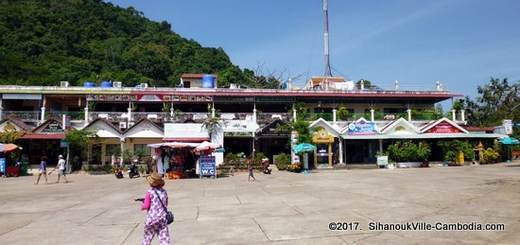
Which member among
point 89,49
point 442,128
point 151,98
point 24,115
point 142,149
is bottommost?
point 142,149

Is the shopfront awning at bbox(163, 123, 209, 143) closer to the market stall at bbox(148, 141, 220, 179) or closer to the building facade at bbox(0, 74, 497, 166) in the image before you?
the building facade at bbox(0, 74, 497, 166)

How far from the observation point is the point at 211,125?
99.6 feet

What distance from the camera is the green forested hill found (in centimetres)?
4956

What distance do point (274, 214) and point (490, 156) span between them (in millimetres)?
27101

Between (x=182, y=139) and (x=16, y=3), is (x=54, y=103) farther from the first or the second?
(x=16, y=3)

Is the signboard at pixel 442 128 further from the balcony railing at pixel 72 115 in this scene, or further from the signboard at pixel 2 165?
the signboard at pixel 2 165

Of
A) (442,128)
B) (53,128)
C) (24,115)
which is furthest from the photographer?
(24,115)

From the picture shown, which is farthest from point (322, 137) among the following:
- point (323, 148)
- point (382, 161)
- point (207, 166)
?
point (207, 166)

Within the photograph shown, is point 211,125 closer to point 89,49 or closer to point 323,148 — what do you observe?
point 323,148

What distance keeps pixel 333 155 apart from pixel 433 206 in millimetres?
20848

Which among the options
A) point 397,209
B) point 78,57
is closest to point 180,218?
point 397,209

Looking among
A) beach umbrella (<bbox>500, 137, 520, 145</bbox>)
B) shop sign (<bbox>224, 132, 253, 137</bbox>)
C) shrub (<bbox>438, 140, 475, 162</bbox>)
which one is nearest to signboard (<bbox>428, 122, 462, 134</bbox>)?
shrub (<bbox>438, 140, 475, 162</bbox>)

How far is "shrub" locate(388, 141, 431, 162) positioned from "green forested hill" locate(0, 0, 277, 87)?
26.9 m

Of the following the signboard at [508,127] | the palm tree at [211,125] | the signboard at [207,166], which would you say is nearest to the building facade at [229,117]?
the palm tree at [211,125]
